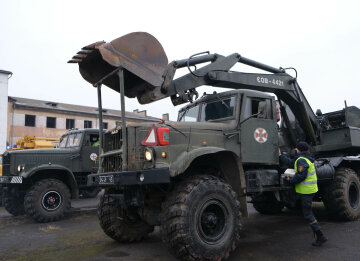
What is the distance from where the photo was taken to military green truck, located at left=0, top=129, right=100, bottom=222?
8.11m

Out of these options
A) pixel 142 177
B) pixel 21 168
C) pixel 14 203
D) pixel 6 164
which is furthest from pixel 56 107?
pixel 142 177

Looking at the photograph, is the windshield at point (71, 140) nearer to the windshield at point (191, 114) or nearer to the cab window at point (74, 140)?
the cab window at point (74, 140)

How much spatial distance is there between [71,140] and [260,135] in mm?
6195

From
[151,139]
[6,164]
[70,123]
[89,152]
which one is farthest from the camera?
[70,123]

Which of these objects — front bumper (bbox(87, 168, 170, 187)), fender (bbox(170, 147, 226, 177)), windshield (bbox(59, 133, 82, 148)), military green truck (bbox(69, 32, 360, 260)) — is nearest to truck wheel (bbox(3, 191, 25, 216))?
windshield (bbox(59, 133, 82, 148))

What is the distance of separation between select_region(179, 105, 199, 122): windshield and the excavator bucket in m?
1.29

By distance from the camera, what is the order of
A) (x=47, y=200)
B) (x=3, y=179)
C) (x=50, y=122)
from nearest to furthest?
1. (x=47, y=200)
2. (x=3, y=179)
3. (x=50, y=122)

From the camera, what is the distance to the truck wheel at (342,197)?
6.66 metres

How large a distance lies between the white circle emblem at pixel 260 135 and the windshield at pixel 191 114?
1.18 m

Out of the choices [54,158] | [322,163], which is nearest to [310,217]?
[322,163]

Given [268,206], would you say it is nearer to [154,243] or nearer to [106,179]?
[154,243]

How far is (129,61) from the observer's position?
4.69 metres

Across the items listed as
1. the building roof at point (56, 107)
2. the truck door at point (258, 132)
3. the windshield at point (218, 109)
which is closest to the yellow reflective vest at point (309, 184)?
the truck door at point (258, 132)

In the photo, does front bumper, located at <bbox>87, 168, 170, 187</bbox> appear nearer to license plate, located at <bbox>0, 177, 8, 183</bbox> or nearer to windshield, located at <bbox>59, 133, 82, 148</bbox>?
license plate, located at <bbox>0, 177, 8, 183</bbox>
